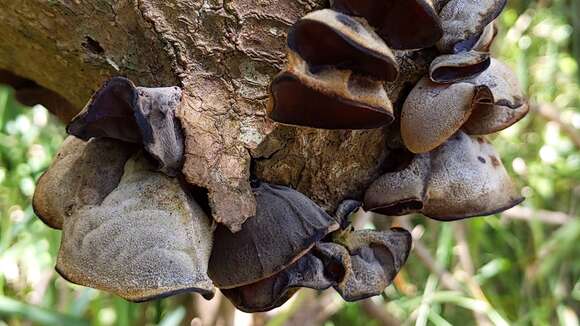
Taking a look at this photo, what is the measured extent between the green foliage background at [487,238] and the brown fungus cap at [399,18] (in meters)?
0.79

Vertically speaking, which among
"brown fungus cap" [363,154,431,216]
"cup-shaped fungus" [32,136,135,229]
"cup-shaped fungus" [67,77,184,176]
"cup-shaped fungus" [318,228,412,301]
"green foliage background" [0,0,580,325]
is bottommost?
→ "green foliage background" [0,0,580,325]

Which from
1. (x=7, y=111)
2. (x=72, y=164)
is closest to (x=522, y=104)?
(x=72, y=164)

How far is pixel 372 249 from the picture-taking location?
1.87 ft

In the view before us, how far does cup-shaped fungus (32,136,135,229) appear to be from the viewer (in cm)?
47

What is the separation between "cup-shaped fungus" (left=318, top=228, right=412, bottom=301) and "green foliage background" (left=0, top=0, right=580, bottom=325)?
0.64 m

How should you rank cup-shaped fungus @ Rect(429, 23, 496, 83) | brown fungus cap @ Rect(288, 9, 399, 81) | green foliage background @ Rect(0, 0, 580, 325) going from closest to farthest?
brown fungus cap @ Rect(288, 9, 399, 81)
cup-shaped fungus @ Rect(429, 23, 496, 83)
green foliage background @ Rect(0, 0, 580, 325)

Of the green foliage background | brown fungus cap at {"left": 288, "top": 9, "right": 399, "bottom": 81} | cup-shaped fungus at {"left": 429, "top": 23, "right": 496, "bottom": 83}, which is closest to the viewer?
brown fungus cap at {"left": 288, "top": 9, "right": 399, "bottom": 81}

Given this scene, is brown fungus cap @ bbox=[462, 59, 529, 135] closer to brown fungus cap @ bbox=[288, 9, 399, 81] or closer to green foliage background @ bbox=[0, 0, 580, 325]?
brown fungus cap @ bbox=[288, 9, 399, 81]

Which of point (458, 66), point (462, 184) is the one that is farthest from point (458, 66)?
point (462, 184)

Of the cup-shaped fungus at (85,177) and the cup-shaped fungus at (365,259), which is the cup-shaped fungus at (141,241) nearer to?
the cup-shaped fungus at (85,177)

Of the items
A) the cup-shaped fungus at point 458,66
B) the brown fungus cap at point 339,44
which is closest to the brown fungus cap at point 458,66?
the cup-shaped fungus at point 458,66

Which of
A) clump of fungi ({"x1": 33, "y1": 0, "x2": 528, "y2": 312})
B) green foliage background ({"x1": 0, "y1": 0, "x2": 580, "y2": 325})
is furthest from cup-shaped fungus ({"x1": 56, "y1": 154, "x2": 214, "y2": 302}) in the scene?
green foliage background ({"x1": 0, "y1": 0, "x2": 580, "y2": 325})

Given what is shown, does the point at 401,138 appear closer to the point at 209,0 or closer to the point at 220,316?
the point at 209,0

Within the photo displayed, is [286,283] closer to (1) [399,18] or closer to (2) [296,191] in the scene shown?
(2) [296,191]
